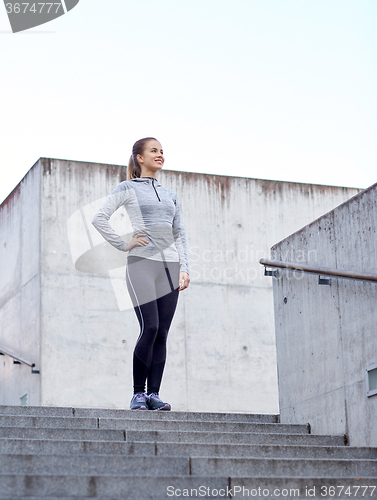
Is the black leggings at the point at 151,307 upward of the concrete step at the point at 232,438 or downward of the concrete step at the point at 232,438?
upward

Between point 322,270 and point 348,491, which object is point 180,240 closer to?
point 322,270

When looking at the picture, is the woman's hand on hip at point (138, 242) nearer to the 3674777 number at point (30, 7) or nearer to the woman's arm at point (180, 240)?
the woman's arm at point (180, 240)

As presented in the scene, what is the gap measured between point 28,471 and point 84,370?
6.43m

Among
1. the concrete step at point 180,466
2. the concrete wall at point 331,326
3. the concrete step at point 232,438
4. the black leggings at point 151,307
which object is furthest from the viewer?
the black leggings at point 151,307

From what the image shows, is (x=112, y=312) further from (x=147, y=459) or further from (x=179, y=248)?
(x=147, y=459)

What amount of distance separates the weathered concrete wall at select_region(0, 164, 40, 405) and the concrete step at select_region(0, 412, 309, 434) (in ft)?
16.8

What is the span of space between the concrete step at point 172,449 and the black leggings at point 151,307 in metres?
1.06

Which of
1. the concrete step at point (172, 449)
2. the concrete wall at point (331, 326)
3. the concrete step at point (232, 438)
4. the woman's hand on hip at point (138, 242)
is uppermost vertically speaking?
the woman's hand on hip at point (138, 242)

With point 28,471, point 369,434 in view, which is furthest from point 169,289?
point 28,471

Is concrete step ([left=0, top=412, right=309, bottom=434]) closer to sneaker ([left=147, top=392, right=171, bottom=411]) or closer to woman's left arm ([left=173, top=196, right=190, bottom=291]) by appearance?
sneaker ([left=147, top=392, right=171, bottom=411])

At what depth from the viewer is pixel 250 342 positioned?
1115cm

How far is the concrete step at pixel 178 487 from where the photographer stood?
3.63 m

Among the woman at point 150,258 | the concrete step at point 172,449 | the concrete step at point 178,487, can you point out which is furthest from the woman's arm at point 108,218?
the concrete step at point 178,487

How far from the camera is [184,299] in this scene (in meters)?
11.0
